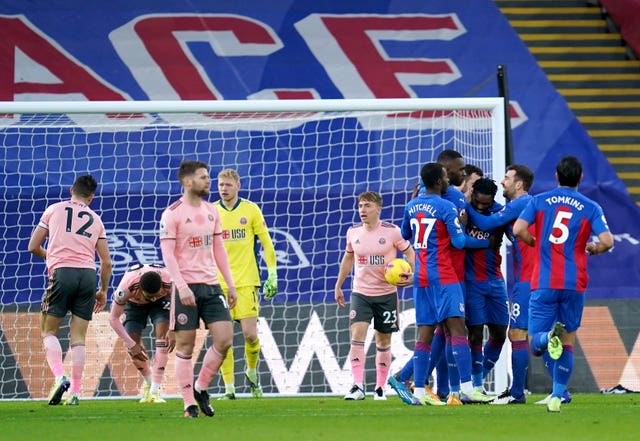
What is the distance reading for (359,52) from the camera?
1833 centimetres

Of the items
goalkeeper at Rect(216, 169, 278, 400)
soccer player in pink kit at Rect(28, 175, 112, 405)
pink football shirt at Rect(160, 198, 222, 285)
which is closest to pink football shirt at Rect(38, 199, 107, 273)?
soccer player in pink kit at Rect(28, 175, 112, 405)

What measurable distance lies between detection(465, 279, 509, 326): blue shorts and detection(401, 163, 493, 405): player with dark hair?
0.38m

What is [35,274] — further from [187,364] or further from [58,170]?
[187,364]

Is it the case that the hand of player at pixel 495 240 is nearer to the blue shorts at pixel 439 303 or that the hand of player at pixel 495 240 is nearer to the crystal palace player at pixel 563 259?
the blue shorts at pixel 439 303

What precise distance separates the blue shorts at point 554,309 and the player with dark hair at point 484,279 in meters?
1.41

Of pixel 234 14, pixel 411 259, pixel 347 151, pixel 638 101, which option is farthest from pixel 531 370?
pixel 234 14

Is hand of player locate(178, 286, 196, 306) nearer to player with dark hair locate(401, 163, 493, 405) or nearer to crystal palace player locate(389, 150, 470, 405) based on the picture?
player with dark hair locate(401, 163, 493, 405)

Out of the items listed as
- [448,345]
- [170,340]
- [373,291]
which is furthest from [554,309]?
[170,340]

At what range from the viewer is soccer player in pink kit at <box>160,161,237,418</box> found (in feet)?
27.1

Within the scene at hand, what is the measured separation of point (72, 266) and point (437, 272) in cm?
313

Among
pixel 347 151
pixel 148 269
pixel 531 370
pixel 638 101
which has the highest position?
pixel 638 101

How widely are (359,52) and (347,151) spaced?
2865 millimetres

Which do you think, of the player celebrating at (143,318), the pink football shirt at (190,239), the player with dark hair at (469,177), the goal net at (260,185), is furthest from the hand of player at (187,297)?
the goal net at (260,185)

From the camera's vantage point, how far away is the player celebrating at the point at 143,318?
36.2 ft
